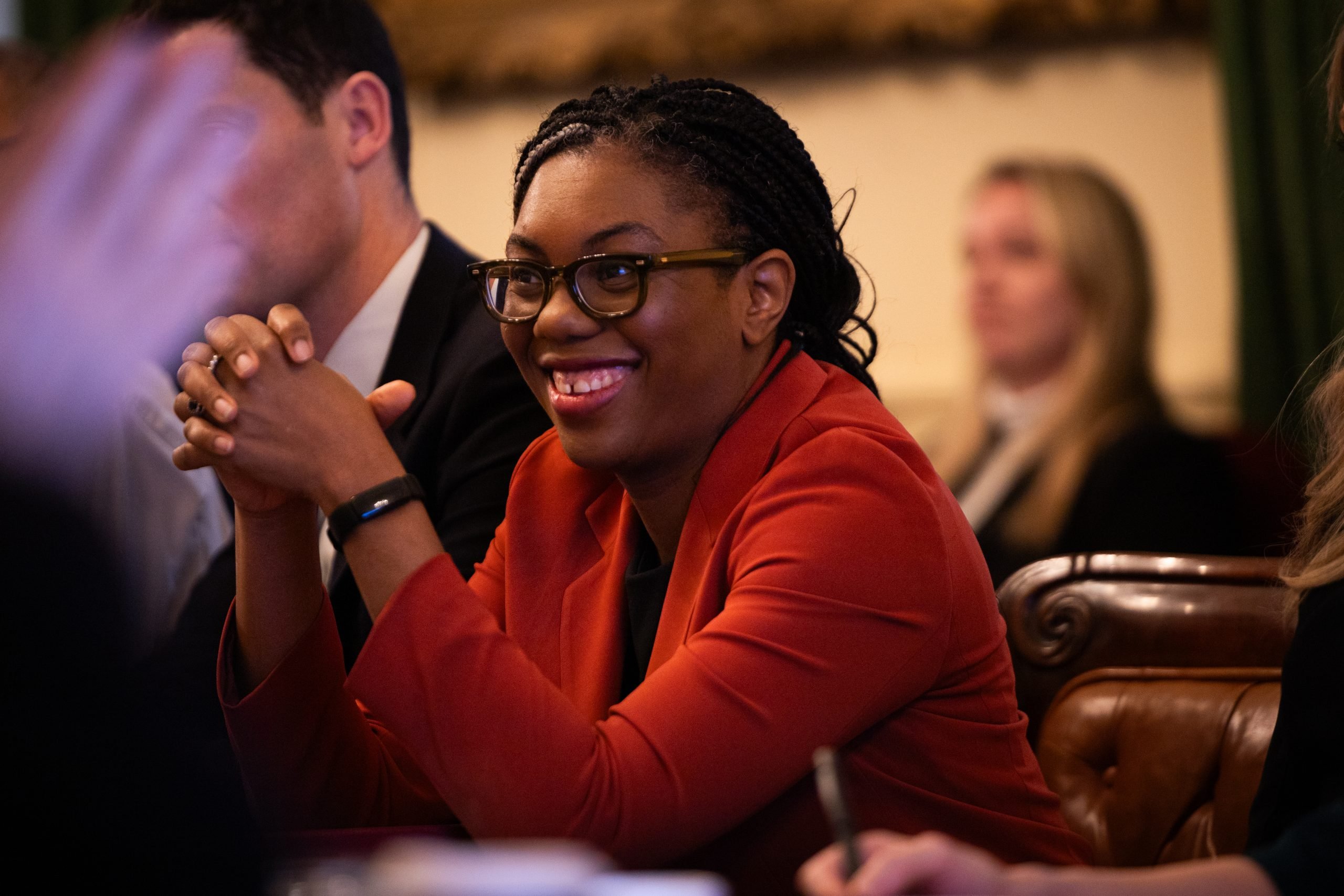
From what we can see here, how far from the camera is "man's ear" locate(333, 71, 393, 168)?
1833 mm

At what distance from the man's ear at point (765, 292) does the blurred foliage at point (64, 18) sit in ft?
10.6

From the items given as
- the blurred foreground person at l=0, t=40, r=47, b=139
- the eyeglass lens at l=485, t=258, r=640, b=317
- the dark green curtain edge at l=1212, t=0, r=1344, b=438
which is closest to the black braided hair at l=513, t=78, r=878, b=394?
the eyeglass lens at l=485, t=258, r=640, b=317

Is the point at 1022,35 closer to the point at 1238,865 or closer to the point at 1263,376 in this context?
the point at 1263,376

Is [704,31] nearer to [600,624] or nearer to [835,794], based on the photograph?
[600,624]

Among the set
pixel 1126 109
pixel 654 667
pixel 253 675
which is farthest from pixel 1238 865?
pixel 1126 109

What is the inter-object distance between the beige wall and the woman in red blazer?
1.73 m

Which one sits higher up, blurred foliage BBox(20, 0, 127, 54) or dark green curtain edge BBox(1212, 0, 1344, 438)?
blurred foliage BBox(20, 0, 127, 54)

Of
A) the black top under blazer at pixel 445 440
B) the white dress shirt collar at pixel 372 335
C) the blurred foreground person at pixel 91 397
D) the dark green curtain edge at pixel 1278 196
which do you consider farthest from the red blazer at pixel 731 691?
the dark green curtain edge at pixel 1278 196

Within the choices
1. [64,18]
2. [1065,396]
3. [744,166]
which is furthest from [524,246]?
[64,18]

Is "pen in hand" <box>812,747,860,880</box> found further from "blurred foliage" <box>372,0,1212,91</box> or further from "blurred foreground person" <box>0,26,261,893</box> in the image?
"blurred foliage" <box>372,0,1212,91</box>

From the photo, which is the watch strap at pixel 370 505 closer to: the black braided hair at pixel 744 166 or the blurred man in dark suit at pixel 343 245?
the black braided hair at pixel 744 166

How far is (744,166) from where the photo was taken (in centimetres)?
128

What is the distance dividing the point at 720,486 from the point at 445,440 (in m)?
0.50

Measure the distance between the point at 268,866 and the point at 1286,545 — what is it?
1161 mm
